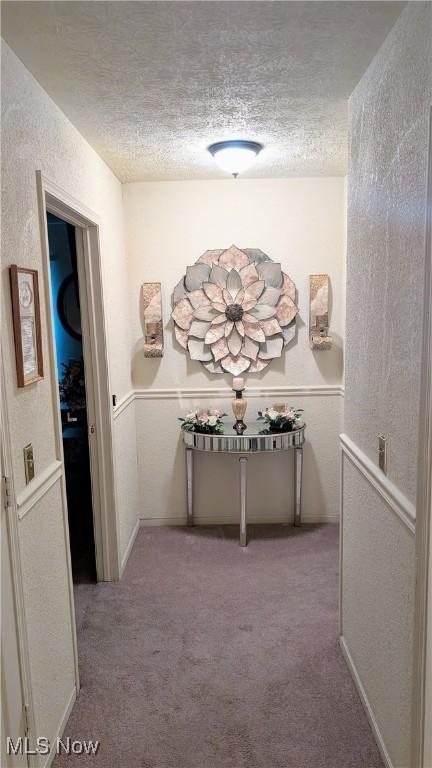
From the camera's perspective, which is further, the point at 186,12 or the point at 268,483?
the point at 268,483

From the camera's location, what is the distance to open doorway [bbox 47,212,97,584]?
3.83 m

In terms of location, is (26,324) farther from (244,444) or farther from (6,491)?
(244,444)

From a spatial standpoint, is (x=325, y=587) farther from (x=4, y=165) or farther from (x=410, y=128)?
(x=4, y=165)

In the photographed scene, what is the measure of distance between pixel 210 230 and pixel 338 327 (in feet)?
3.66

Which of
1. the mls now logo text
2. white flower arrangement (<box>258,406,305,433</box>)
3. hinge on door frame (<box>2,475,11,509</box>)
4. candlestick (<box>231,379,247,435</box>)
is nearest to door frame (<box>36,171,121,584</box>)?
candlestick (<box>231,379,247,435</box>)

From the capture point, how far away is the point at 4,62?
1658mm

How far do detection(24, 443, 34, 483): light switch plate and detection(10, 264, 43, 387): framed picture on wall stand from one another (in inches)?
8.6

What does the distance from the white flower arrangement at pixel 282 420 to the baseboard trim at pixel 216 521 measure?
2.51ft

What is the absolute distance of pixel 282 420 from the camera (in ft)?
11.7

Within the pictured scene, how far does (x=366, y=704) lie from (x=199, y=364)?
91.5 inches

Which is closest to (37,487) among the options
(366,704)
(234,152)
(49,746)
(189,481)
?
(49,746)

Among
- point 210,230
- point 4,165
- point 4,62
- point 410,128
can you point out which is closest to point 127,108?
point 4,62

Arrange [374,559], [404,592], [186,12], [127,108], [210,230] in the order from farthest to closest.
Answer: [210,230]
[127,108]
[374,559]
[404,592]
[186,12]

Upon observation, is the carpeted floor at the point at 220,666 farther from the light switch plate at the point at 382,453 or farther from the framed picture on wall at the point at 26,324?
the framed picture on wall at the point at 26,324
